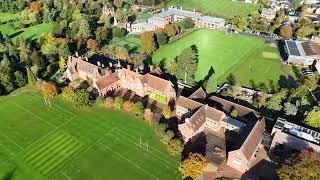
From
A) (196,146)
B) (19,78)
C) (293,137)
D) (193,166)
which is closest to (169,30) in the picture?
(19,78)

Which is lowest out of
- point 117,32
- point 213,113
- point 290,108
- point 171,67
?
point 213,113

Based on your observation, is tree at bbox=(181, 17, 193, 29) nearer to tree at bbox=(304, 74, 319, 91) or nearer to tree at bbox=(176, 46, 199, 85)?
tree at bbox=(176, 46, 199, 85)

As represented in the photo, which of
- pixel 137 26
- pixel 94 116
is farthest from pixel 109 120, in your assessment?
pixel 137 26

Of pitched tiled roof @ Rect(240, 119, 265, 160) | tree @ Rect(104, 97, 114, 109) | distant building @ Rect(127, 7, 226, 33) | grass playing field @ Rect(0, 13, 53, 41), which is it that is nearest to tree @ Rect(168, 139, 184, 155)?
pitched tiled roof @ Rect(240, 119, 265, 160)

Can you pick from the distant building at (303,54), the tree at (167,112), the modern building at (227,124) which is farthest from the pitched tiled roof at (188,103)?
the distant building at (303,54)

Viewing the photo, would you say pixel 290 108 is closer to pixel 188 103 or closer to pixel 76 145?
pixel 188 103

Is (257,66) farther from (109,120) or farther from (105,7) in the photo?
(105,7)
